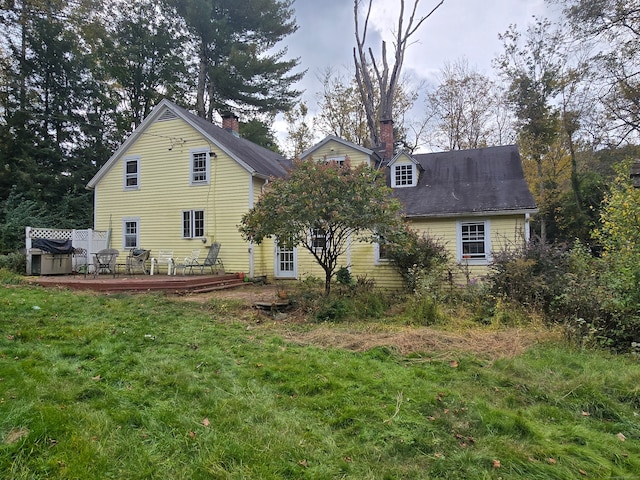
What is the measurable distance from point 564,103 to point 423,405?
73.6 feet

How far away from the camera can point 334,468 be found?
2.38 meters

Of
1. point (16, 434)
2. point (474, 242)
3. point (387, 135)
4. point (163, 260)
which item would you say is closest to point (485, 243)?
point (474, 242)

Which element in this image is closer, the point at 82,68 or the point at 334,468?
the point at 334,468

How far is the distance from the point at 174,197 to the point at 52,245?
4342 mm

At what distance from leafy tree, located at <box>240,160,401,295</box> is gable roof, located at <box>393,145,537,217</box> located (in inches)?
174

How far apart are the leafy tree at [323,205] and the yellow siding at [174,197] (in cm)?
538

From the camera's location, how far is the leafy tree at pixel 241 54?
21859mm

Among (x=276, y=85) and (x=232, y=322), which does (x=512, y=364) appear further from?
(x=276, y=85)

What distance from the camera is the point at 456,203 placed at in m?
11.8

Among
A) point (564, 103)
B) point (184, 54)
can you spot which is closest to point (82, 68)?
point (184, 54)

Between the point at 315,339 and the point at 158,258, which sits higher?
the point at 158,258

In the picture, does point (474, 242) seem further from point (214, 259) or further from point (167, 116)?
point (167, 116)

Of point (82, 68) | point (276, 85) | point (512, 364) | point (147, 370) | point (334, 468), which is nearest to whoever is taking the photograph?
point (334, 468)

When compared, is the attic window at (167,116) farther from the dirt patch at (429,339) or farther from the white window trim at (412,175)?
the dirt patch at (429,339)
